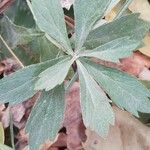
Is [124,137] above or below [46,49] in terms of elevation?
below

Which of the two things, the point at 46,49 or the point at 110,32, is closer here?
the point at 110,32

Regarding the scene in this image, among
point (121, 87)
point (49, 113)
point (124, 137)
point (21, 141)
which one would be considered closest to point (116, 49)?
point (121, 87)

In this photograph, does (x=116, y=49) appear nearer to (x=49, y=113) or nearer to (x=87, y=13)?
(x=87, y=13)

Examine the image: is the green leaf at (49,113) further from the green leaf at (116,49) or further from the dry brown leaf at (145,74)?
the dry brown leaf at (145,74)

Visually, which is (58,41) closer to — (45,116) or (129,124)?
(45,116)

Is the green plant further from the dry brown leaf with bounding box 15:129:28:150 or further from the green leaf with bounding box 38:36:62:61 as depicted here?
the dry brown leaf with bounding box 15:129:28:150

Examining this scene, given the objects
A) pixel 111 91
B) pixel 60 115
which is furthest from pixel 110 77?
pixel 60 115
